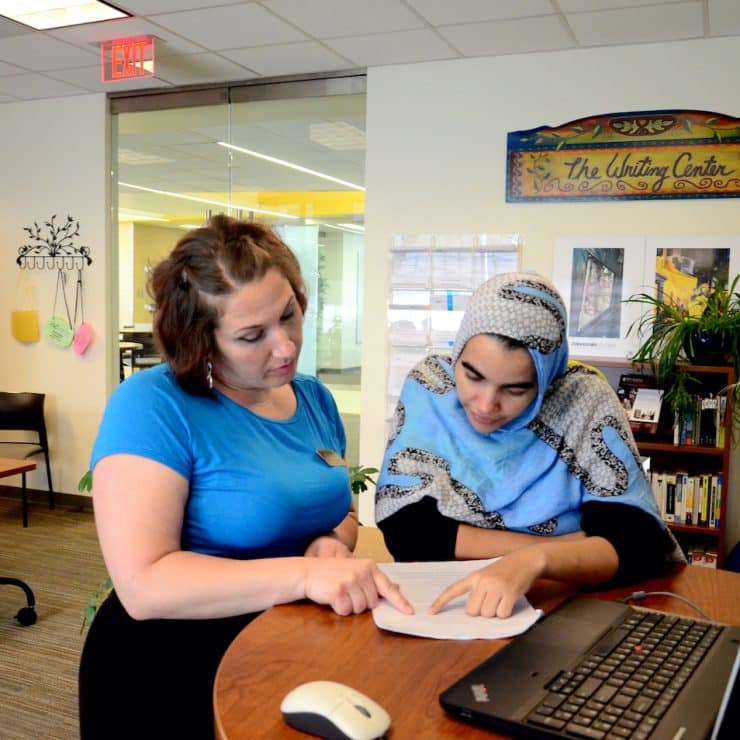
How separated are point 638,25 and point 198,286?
304cm

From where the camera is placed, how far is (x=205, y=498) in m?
1.27

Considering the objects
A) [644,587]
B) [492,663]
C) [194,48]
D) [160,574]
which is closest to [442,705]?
[492,663]

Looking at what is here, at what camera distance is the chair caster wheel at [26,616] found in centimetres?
333

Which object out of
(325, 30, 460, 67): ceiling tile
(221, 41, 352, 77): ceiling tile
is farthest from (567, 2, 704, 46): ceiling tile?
(221, 41, 352, 77): ceiling tile

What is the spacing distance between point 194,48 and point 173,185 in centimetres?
131

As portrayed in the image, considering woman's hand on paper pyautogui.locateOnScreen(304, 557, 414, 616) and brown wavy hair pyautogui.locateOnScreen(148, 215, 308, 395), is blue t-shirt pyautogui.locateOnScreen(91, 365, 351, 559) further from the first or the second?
woman's hand on paper pyautogui.locateOnScreen(304, 557, 414, 616)

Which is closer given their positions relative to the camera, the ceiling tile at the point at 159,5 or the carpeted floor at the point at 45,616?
the carpeted floor at the point at 45,616

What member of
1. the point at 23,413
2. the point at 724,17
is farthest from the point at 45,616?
the point at 724,17

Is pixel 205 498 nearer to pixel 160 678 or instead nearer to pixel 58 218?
pixel 160 678

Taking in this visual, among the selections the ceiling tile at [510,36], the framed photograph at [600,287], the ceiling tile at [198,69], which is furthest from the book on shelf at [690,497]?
the ceiling tile at [198,69]

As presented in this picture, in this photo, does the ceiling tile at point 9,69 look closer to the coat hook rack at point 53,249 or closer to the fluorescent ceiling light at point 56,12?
the fluorescent ceiling light at point 56,12

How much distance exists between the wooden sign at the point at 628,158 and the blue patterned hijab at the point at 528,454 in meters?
2.73

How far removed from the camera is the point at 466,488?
1.41m

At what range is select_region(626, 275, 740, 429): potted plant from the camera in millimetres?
3387
